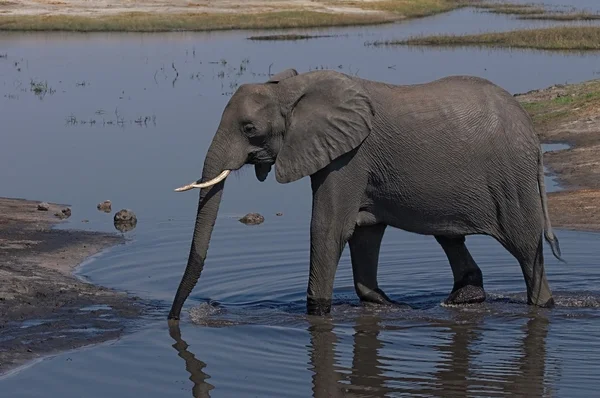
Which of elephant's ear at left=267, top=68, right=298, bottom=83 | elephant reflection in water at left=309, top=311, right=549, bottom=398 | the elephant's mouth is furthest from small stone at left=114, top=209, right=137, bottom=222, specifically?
elephant's ear at left=267, top=68, right=298, bottom=83

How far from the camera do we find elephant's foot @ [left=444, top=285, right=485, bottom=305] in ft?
34.6

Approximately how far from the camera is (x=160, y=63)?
3556 centimetres

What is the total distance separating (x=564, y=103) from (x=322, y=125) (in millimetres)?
12956

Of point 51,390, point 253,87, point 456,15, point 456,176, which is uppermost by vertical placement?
point 456,15

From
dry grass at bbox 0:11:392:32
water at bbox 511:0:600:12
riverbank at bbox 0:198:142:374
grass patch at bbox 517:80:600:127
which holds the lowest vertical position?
riverbank at bbox 0:198:142:374

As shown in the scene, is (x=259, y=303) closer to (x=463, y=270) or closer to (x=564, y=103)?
(x=463, y=270)

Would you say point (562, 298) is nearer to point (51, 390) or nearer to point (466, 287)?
point (466, 287)

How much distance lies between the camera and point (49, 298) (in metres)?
10.7

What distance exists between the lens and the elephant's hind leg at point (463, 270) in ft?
34.4

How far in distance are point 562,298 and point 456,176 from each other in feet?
5.92

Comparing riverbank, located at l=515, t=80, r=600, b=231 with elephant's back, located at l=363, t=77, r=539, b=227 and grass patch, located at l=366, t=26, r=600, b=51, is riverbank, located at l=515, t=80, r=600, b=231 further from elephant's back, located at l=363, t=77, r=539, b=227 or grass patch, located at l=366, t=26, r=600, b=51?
grass patch, located at l=366, t=26, r=600, b=51

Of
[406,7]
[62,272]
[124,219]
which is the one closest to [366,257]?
[62,272]

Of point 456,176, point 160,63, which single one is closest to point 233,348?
point 456,176

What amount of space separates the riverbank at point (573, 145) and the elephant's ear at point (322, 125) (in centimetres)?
479
